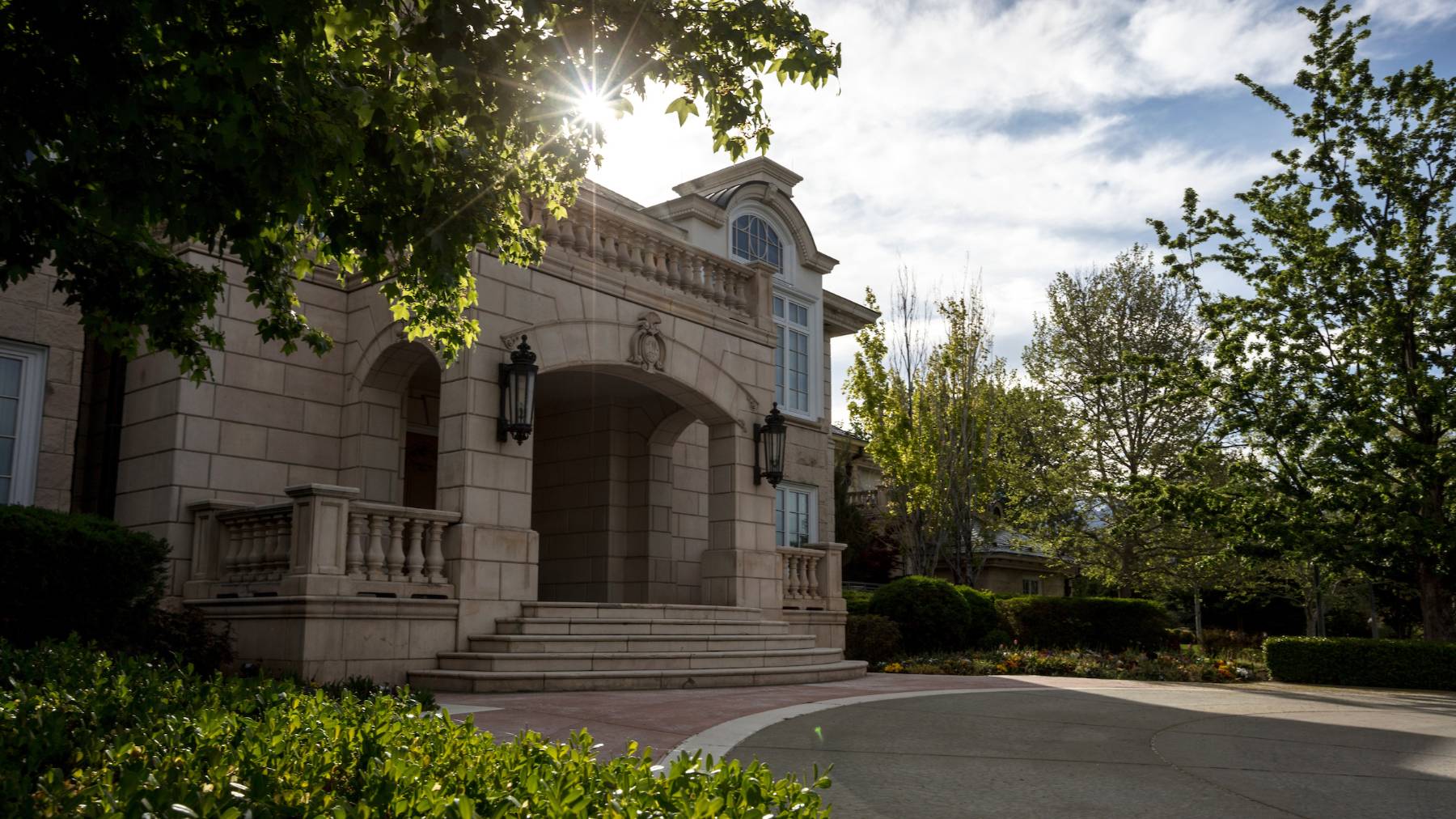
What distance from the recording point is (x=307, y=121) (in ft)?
21.3

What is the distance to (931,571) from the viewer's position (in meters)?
26.0

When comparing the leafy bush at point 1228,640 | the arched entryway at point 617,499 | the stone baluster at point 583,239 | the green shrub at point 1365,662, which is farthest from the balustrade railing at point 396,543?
the leafy bush at point 1228,640

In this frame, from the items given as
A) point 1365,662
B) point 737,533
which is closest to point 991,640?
point 1365,662

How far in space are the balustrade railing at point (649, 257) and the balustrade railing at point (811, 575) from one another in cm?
381

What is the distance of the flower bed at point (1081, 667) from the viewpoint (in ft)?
54.3

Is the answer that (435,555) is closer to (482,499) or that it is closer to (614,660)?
(482,499)

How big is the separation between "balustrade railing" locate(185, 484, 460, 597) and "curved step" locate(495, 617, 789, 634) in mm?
841

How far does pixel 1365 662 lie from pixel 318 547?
15231 mm

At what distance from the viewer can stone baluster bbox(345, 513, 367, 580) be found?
11117 mm

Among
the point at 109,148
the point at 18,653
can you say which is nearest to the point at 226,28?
the point at 109,148

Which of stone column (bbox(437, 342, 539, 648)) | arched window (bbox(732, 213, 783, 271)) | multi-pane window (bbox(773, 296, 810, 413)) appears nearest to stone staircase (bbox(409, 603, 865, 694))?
stone column (bbox(437, 342, 539, 648))

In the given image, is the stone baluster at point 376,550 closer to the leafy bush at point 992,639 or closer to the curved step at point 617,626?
the curved step at point 617,626

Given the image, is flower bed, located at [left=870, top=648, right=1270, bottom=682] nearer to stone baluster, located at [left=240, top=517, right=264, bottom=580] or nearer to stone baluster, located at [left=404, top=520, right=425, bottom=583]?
stone baluster, located at [left=404, top=520, right=425, bottom=583]

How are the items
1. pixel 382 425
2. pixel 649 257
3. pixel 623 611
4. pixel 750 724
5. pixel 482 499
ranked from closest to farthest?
pixel 750 724, pixel 482 499, pixel 623 611, pixel 382 425, pixel 649 257
